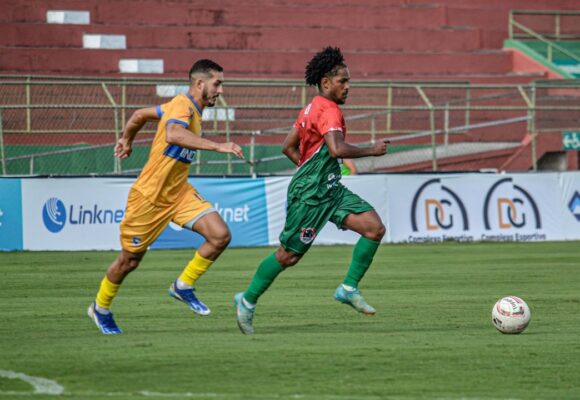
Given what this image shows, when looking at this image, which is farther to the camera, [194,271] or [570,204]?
[570,204]

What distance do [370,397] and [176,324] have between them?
3.91 m

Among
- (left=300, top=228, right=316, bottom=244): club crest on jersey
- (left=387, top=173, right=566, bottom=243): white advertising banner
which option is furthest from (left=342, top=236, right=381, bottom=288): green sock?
Answer: (left=387, top=173, right=566, bottom=243): white advertising banner

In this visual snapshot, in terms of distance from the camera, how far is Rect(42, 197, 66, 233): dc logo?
2073cm

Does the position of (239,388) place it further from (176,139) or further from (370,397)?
(176,139)

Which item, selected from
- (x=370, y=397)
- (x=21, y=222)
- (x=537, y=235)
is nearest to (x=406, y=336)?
(x=370, y=397)

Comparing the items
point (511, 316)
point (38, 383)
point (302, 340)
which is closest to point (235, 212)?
point (511, 316)

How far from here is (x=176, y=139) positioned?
30.7 ft

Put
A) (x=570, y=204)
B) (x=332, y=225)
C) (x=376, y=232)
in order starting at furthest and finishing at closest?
(x=570, y=204) < (x=332, y=225) < (x=376, y=232)

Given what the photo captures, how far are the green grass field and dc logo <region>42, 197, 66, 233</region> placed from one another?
4.38 metres

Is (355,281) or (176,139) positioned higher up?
(176,139)

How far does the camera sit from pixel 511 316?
9.45 m

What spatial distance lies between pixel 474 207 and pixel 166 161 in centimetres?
1420

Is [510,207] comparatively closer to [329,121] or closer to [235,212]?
[235,212]

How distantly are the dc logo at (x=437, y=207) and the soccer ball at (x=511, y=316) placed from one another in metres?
13.2
